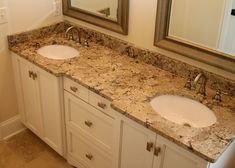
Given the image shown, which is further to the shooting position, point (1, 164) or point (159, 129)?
point (1, 164)

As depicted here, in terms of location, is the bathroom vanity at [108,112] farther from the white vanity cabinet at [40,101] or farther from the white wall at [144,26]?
the white wall at [144,26]

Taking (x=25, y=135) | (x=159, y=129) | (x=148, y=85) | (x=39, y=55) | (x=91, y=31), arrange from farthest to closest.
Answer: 1. (x=25, y=135)
2. (x=91, y=31)
3. (x=39, y=55)
4. (x=148, y=85)
5. (x=159, y=129)

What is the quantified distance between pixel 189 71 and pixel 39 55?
3.44 feet

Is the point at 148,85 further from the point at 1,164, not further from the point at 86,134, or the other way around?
the point at 1,164

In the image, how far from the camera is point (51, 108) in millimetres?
2189

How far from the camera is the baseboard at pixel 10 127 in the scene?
2516 millimetres

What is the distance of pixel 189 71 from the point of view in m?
1.92

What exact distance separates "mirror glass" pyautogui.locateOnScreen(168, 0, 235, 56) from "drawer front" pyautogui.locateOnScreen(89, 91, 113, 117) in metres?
0.59

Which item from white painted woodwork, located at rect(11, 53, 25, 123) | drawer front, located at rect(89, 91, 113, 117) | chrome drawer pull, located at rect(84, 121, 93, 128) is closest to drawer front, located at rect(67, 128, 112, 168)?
chrome drawer pull, located at rect(84, 121, 93, 128)

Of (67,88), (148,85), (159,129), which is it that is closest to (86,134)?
(67,88)

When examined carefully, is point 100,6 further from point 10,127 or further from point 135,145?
point 10,127

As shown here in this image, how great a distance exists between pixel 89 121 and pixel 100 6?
884 mm

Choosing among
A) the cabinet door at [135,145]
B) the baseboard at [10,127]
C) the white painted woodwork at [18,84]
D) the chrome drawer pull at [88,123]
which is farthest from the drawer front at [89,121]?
the baseboard at [10,127]

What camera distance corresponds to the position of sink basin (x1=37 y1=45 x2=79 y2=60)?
7.79ft
